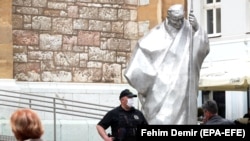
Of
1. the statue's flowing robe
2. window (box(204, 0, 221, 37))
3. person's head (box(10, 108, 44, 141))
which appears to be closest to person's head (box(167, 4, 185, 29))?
the statue's flowing robe

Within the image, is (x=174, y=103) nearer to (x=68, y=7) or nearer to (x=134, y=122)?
(x=134, y=122)

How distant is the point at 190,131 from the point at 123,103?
3695mm

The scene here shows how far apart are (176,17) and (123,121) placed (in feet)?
4.75

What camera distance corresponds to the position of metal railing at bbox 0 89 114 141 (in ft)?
53.8

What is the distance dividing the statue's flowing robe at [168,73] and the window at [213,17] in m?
24.2

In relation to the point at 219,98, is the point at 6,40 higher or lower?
higher

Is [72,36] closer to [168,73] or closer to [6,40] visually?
[6,40]

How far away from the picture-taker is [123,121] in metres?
11.5

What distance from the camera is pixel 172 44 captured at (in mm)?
11719

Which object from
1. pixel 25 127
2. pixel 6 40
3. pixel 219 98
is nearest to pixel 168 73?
pixel 25 127

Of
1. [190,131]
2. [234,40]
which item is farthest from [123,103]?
[234,40]

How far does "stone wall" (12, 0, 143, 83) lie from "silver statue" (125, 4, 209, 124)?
243 inches

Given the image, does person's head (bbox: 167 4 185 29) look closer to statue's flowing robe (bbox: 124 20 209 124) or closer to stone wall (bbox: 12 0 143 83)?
statue's flowing robe (bbox: 124 20 209 124)

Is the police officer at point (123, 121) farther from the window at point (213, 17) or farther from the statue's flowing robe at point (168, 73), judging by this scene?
the window at point (213, 17)
